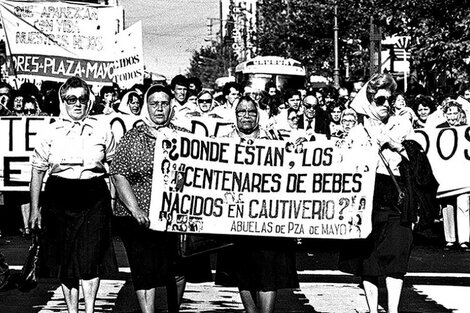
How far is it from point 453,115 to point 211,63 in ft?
346

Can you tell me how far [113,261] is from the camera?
9320mm

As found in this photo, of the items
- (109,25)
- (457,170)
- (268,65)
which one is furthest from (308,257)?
(268,65)

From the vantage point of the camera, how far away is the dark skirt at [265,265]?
28.5 feet

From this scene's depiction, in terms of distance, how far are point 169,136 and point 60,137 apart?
0.74 meters

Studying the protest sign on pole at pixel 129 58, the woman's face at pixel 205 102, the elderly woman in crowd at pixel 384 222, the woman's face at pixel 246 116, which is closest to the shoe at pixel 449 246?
the woman's face at pixel 205 102

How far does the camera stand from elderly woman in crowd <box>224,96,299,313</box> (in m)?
8.70

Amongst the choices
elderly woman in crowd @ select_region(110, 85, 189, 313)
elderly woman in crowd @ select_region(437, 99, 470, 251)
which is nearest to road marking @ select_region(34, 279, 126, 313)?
elderly woman in crowd @ select_region(110, 85, 189, 313)

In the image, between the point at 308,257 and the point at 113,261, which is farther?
the point at 308,257

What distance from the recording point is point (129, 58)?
2119 cm

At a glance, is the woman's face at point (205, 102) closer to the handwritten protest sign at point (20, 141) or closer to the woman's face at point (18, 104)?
the handwritten protest sign at point (20, 141)

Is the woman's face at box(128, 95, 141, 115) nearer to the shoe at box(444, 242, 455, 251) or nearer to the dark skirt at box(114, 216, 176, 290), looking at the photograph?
the shoe at box(444, 242, 455, 251)

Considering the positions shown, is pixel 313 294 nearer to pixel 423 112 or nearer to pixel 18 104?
pixel 423 112

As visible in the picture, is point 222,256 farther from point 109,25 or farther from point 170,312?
point 109,25

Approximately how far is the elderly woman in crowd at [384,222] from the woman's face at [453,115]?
5924mm
